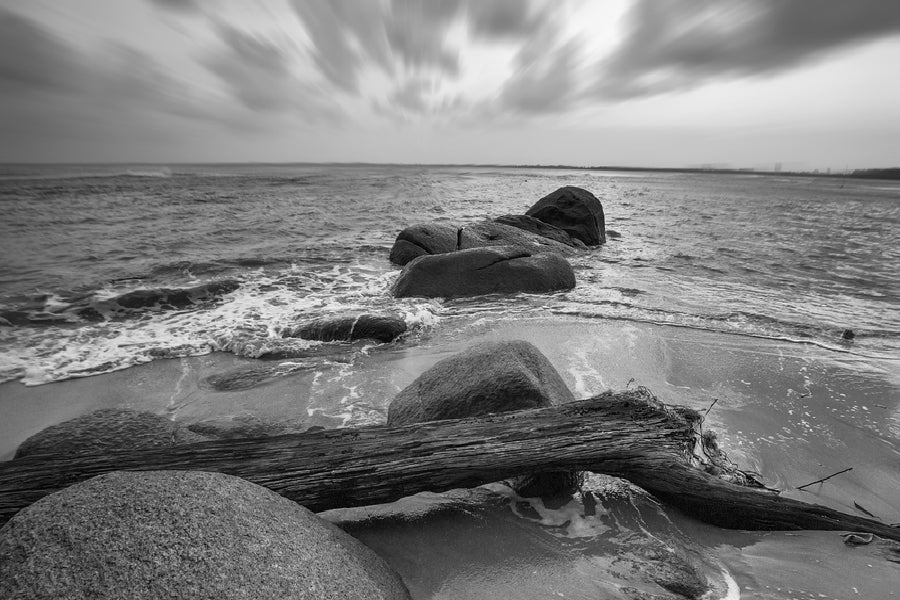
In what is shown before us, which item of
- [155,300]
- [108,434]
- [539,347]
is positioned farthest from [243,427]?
[155,300]

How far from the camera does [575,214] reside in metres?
13.6

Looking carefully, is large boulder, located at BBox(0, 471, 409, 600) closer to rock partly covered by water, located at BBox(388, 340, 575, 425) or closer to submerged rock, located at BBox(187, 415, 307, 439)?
rock partly covered by water, located at BBox(388, 340, 575, 425)

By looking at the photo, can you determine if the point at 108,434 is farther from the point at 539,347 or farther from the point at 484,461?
the point at 539,347

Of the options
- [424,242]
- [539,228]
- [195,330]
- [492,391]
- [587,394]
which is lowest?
[195,330]

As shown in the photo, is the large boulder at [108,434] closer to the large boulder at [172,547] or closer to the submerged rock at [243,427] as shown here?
the submerged rock at [243,427]

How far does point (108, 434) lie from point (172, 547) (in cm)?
243

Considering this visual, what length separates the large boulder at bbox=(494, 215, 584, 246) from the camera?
12.7m

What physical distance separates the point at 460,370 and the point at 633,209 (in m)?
25.4

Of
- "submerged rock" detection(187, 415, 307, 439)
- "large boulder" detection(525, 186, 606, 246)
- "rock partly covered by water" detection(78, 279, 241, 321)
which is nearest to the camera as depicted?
"submerged rock" detection(187, 415, 307, 439)

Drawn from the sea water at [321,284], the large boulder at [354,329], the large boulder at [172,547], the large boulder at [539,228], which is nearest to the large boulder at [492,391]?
the large boulder at [172,547]

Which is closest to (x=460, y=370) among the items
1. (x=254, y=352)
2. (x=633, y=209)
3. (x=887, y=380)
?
(x=254, y=352)

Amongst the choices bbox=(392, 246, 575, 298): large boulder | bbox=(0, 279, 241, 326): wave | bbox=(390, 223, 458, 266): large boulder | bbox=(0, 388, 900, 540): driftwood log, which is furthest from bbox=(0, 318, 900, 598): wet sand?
bbox=(390, 223, 458, 266): large boulder

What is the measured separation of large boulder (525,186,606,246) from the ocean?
1.09 meters

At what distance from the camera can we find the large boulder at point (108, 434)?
3109mm
